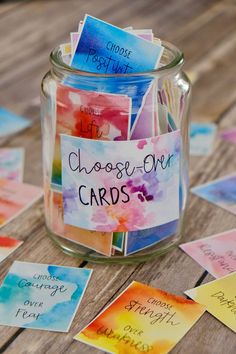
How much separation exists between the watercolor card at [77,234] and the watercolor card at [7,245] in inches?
2.1

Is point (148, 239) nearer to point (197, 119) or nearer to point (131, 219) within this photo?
point (131, 219)

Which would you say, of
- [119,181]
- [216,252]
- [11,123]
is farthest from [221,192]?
[11,123]

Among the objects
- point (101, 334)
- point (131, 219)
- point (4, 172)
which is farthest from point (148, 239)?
point (4, 172)

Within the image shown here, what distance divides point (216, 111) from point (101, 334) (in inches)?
25.7

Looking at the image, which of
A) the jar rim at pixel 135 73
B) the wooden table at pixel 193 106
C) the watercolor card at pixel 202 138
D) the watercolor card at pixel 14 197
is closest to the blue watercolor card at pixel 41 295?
the wooden table at pixel 193 106

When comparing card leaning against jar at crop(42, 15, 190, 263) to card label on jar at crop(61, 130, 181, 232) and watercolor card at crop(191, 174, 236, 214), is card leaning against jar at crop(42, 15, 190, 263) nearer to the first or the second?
card label on jar at crop(61, 130, 181, 232)

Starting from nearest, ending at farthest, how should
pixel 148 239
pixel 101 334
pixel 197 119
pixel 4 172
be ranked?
1. pixel 101 334
2. pixel 148 239
3. pixel 4 172
4. pixel 197 119

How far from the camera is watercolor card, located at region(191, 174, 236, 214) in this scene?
958 millimetres

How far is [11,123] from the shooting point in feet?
3.92

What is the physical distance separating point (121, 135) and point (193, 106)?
536 mm

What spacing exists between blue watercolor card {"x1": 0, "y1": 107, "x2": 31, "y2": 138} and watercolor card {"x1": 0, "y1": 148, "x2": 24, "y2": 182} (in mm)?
70

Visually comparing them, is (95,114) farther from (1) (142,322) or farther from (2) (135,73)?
(1) (142,322)

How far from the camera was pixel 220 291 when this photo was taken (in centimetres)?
76

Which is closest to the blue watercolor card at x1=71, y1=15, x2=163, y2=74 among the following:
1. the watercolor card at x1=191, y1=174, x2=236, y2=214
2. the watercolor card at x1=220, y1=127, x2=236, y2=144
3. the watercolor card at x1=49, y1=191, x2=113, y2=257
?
the watercolor card at x1=49, y1=191, x2=113, y2=257
